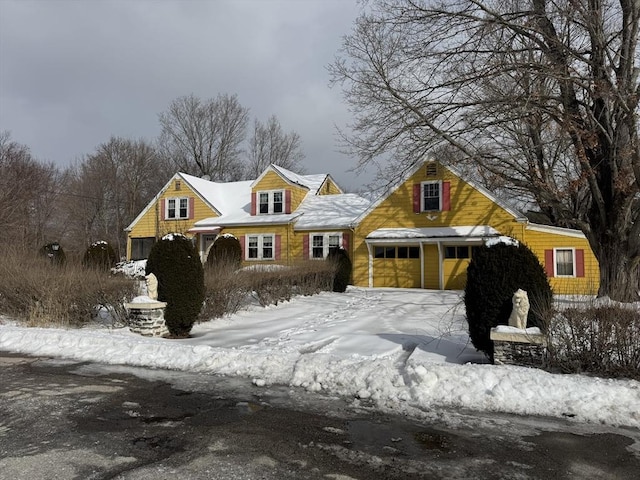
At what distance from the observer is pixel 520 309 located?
251 inches

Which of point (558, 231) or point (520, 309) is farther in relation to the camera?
point (558, 231)

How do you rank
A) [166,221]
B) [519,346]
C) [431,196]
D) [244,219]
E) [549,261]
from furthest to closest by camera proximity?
[166,221], [244,219], [431,196], [549,261], [519,346]

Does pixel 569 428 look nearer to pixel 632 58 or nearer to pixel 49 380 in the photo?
pixel 49 380

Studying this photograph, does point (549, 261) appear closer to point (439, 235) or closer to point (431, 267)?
point (439, 235)

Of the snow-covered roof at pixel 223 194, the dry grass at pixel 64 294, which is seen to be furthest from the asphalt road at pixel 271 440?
the snow-covered roof at pixel 223 194

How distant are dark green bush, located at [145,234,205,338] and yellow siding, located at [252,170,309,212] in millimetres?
17073

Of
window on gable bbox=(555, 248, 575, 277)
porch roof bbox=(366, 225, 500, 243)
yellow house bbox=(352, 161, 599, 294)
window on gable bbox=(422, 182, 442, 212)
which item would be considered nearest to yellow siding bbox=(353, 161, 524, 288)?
yellow house bbox=(352, 161, 599, 294)

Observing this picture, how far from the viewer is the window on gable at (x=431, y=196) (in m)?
22.0

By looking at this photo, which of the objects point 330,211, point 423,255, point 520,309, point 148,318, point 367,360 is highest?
point 330,211

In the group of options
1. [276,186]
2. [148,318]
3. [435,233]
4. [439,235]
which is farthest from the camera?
[276,186]

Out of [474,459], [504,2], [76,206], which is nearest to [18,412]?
[474,459]

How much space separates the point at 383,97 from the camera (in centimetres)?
1530

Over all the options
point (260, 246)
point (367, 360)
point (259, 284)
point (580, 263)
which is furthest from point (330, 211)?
point (367, 360)

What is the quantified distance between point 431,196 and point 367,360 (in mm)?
16732
